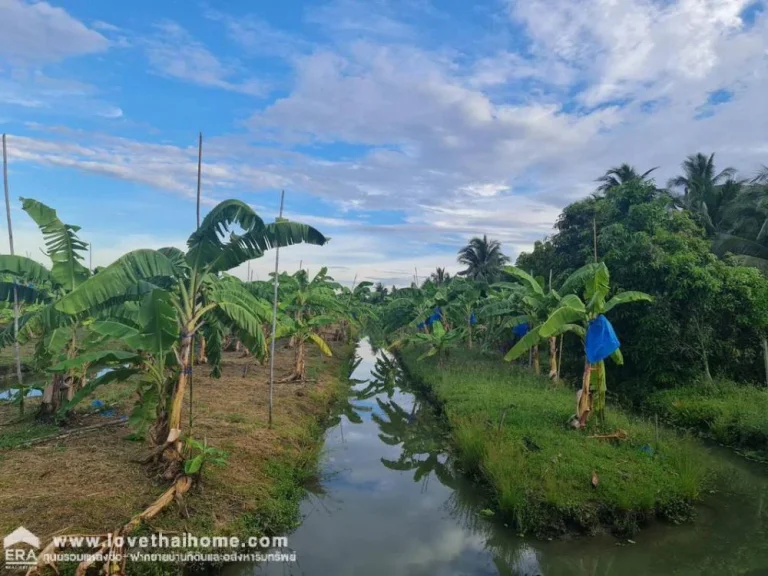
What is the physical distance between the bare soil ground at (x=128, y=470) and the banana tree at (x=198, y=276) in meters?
0.85

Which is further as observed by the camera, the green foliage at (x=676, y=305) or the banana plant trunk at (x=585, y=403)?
the green foliage at (x=676, y=305)

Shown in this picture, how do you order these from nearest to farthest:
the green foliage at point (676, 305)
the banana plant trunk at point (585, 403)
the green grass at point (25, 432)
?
the green grass at point (25, 432) → the banana plant trunk at point (585, 403) → the green foliage at point (676, 305)

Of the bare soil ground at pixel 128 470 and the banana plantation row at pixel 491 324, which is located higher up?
the banana plantation row at pixel 491 324

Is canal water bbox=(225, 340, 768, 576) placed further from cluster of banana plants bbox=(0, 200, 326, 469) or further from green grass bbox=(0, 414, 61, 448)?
green grass bbox=(0, 414, 61, 448)

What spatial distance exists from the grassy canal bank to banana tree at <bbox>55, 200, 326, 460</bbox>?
33.3 inches

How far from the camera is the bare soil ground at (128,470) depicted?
19.0 ft

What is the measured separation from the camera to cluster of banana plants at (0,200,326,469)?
614 centimetres

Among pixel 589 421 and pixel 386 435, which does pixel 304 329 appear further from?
pixel 589 421

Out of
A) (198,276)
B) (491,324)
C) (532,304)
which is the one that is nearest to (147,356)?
(198,276)

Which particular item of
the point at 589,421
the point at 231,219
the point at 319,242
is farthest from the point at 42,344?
the point at 589,421

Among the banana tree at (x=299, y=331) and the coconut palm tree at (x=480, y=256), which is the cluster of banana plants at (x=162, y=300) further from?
the coconut palm tree at (x=480, y=256)

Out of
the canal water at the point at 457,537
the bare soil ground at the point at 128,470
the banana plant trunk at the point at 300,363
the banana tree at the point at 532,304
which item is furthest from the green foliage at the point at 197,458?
the banana tree at the point at 532,304

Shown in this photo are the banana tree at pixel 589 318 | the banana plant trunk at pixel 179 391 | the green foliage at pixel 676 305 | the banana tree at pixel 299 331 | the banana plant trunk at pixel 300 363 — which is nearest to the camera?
the banana plant trunk at pixel 179 391

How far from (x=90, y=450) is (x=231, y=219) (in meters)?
4.67
